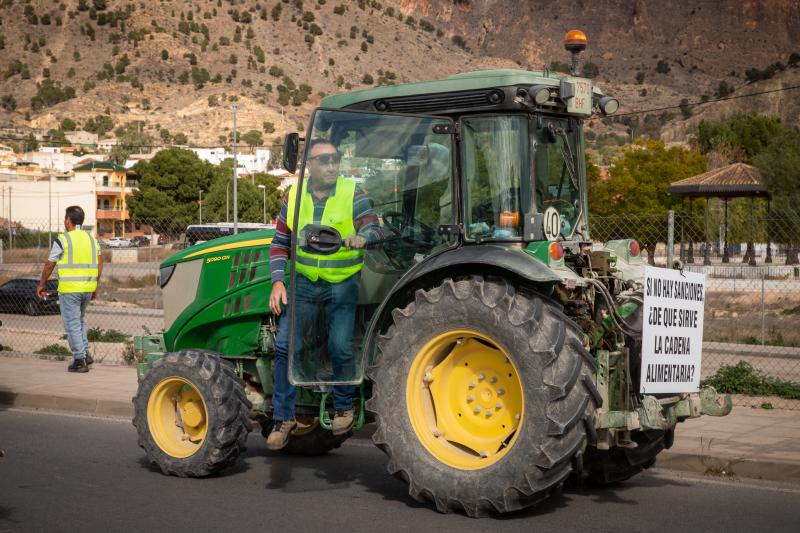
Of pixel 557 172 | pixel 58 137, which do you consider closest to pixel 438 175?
pixel 557 172

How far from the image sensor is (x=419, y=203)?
7441mm

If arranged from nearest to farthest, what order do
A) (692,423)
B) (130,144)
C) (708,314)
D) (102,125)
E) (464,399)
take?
(464,399), (692,423), (708,314), (130,144), (102,125)

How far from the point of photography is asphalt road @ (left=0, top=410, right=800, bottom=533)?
6.89m

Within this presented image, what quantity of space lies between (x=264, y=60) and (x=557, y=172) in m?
141

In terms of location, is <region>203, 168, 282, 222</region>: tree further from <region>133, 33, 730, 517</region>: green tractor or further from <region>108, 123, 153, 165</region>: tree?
<region>133, 33, 730, 517</region>: green tractor

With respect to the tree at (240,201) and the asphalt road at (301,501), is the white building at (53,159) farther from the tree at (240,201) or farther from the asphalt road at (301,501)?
the asphalt road at (301,501)

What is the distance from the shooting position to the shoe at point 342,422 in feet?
24.4

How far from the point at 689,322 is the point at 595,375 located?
3.45ft

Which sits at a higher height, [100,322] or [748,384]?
[748,384]

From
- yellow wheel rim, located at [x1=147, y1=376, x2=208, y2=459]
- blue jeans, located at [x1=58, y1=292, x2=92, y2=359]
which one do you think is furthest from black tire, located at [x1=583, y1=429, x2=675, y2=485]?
blue jeans, located at [x1=58, y1=292, x2=92, y2=359]

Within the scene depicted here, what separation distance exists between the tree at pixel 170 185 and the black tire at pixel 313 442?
87.6 m

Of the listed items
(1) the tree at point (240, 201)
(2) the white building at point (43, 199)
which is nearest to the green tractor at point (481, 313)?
(2) the white building at point (43, 199)

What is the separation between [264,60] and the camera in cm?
14450

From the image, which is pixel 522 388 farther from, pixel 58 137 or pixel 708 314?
pixel 58 137
